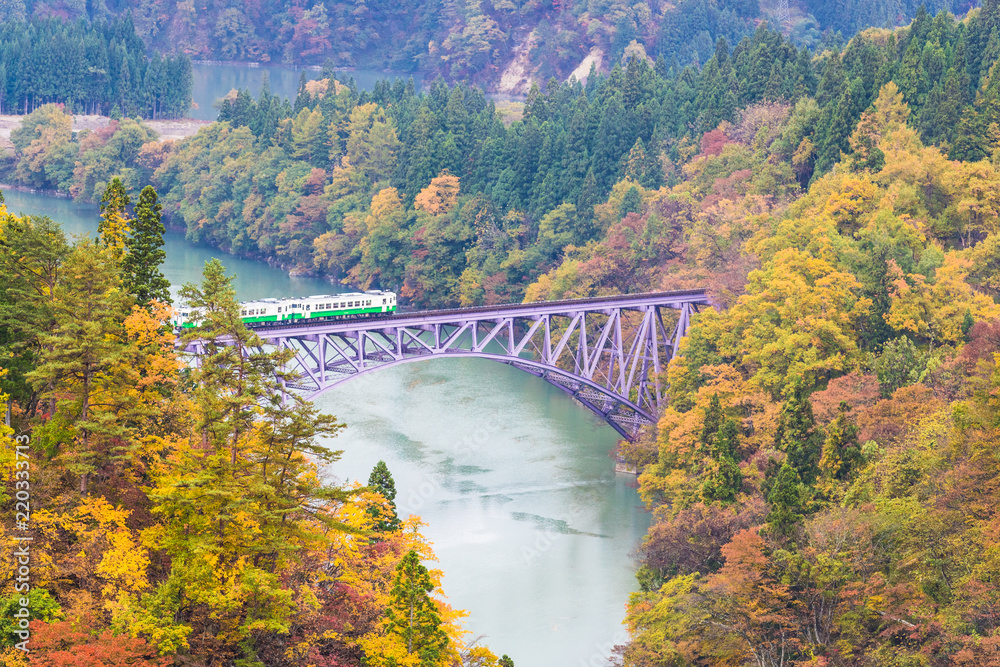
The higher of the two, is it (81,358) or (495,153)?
(495,153)

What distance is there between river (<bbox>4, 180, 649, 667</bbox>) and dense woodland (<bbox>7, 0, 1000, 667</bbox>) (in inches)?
140

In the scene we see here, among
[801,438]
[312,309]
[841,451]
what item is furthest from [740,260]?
[841,451]

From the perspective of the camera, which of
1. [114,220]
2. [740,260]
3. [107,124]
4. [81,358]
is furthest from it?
[107,124]

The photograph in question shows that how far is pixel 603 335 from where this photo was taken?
238ft

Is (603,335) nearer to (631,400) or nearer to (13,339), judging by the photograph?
(631,400)

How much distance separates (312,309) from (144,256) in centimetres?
1950

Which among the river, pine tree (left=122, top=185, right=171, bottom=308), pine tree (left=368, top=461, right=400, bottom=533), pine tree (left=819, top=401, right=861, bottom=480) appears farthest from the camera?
the river

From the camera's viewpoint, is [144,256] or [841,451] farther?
[841,451]

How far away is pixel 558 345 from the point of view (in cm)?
7169

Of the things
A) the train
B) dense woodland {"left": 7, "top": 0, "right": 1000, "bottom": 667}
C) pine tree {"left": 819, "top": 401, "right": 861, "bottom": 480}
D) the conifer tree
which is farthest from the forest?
the train

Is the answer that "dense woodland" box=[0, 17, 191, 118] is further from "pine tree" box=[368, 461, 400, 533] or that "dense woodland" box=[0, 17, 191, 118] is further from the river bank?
"pine tree" box=[368, 461, 400, 533]

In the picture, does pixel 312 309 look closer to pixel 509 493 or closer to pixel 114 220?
pixel 509 493

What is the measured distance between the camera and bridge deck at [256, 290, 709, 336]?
212ft

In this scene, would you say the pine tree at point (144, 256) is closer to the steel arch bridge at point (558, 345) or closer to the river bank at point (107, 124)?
the steel arch bridge at point (558, 345)
